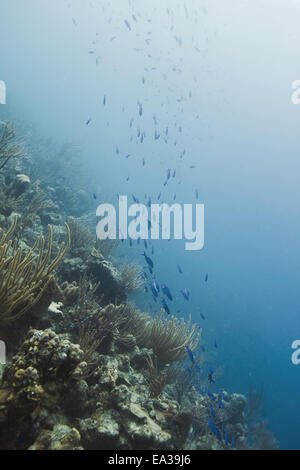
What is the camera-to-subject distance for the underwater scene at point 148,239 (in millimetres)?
3098

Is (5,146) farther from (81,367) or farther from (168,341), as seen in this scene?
(81,367)

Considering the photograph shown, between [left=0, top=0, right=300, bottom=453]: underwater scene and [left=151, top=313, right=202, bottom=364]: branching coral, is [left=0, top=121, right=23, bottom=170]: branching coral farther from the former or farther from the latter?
[left=151, top=313, right=202, bottom=364]: branching coral

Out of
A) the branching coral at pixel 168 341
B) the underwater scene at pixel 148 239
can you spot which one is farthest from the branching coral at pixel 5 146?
the branching coral at pixel 168 341

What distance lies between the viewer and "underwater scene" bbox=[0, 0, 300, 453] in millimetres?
3098

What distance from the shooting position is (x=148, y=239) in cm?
3488

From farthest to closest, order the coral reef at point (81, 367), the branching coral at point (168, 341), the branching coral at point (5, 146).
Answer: the branching coral at point (5, 146) → the branching coral at point (168, 341) → the coral reef at point (81, 367)

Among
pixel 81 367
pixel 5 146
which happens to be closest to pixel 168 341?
pixel 81 367

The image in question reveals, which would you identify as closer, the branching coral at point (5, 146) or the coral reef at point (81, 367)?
the coral reef at point (81, 367)

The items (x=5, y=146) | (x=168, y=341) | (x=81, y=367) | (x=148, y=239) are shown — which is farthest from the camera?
(x=148, y=239)

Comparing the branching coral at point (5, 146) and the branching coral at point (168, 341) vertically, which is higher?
the branching coral at point (5, 146)

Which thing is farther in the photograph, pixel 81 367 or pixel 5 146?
pixel 5 146

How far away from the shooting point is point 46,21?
88000 mm

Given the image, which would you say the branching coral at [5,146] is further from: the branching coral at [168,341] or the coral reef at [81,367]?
the branching coral at [168,341]
